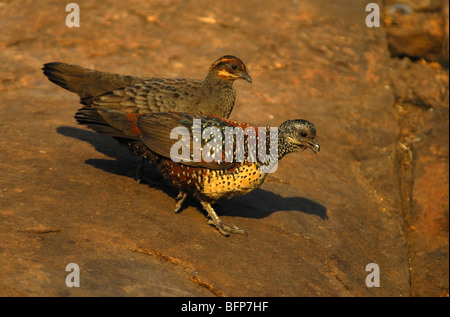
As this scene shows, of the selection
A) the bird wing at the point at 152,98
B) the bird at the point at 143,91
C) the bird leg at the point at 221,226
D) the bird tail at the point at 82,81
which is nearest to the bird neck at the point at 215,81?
the bird at the point at 143,91

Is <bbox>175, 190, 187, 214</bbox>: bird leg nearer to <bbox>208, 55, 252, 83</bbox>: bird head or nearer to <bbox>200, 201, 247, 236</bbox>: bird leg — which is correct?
<bbox>200, 201, 247, 236</bbox>: bird leg

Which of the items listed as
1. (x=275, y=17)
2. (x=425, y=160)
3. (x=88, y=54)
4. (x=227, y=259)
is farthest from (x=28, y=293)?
(x=275, y=17)

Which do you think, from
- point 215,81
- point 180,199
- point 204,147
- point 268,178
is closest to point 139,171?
point 180,199

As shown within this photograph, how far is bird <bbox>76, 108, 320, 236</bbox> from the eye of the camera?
649cm

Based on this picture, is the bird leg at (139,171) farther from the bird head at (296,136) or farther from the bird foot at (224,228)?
the bird head at (296,136)

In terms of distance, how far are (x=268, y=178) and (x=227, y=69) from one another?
153 cm

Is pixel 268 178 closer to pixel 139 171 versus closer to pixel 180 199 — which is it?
pixel 180 199

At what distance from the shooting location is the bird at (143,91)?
7.40 m

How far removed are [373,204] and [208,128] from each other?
2.98 m

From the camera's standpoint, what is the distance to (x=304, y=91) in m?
10.2

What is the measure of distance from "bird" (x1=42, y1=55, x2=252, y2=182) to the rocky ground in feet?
2.14

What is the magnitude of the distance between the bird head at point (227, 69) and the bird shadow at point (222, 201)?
1.51 m

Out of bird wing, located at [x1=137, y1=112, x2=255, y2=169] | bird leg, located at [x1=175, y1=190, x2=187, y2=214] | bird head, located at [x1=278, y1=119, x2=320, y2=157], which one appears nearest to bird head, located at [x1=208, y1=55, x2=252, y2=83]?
bird wing, located at [x1=137, y1=112, x2=255, y2=169]
